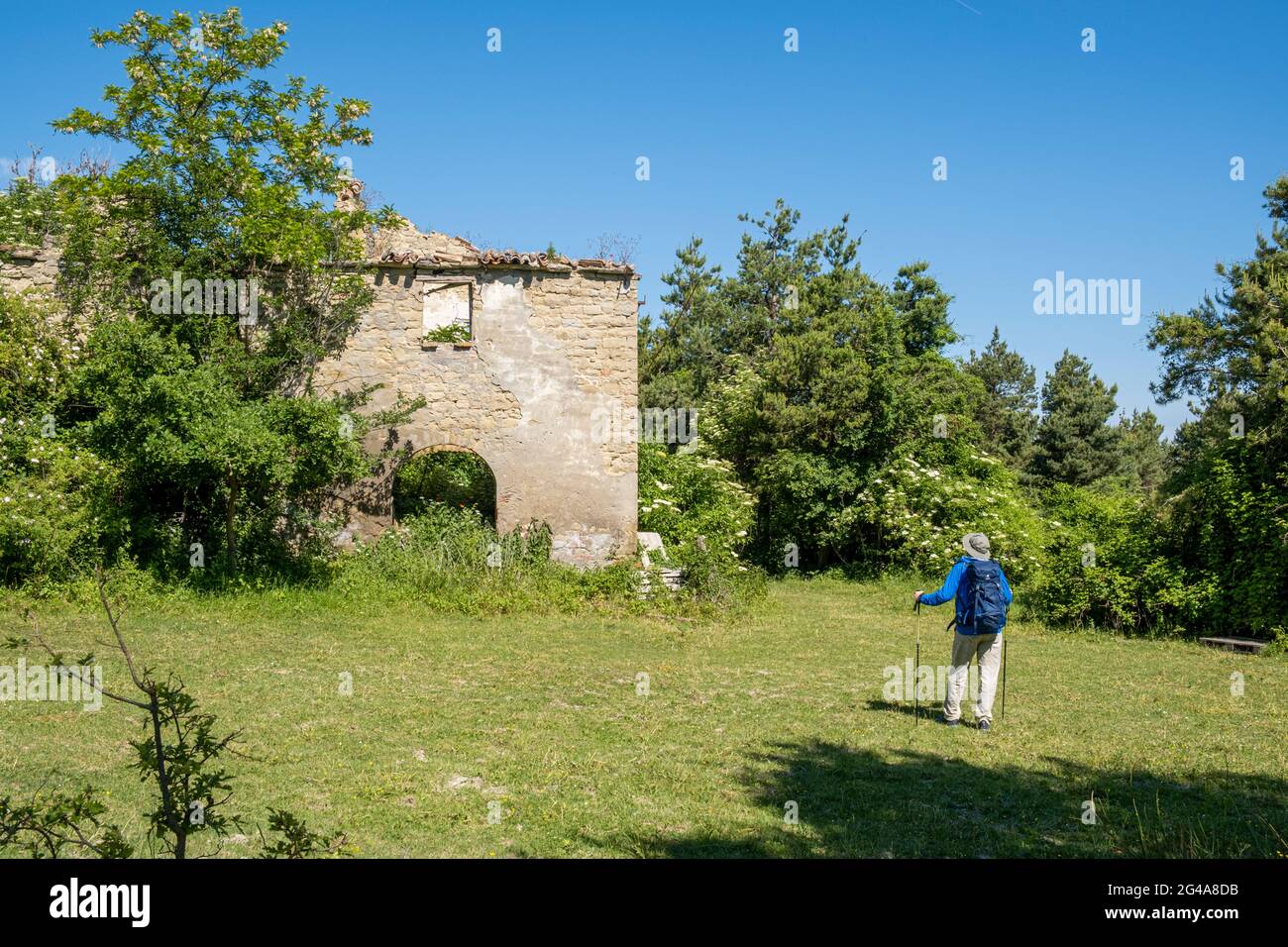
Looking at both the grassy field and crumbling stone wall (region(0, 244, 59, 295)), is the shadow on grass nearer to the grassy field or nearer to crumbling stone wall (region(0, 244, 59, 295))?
the grassy field

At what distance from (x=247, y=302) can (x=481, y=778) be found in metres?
10.9

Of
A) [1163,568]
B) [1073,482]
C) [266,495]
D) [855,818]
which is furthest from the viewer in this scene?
[1073,482]

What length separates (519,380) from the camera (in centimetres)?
1616

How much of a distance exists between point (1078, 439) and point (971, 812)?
33.6m

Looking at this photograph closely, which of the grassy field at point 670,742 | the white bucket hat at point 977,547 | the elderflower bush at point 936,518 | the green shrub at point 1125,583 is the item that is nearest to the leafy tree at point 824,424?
the elderflower bush at point 936,518

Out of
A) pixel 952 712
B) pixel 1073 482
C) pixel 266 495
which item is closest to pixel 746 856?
pixel 952 712

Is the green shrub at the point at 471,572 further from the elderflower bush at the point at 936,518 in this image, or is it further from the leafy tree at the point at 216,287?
the elderflower bush at the point at 936,518

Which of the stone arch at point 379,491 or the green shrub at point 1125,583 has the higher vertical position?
the stone arch at point 379,491

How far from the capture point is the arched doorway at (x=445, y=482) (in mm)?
20234

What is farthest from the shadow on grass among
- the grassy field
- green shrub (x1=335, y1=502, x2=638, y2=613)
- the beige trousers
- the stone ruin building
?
the stone ruin building

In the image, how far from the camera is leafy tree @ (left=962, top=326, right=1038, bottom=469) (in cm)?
3847

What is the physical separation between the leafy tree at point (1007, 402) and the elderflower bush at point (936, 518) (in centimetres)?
1592
